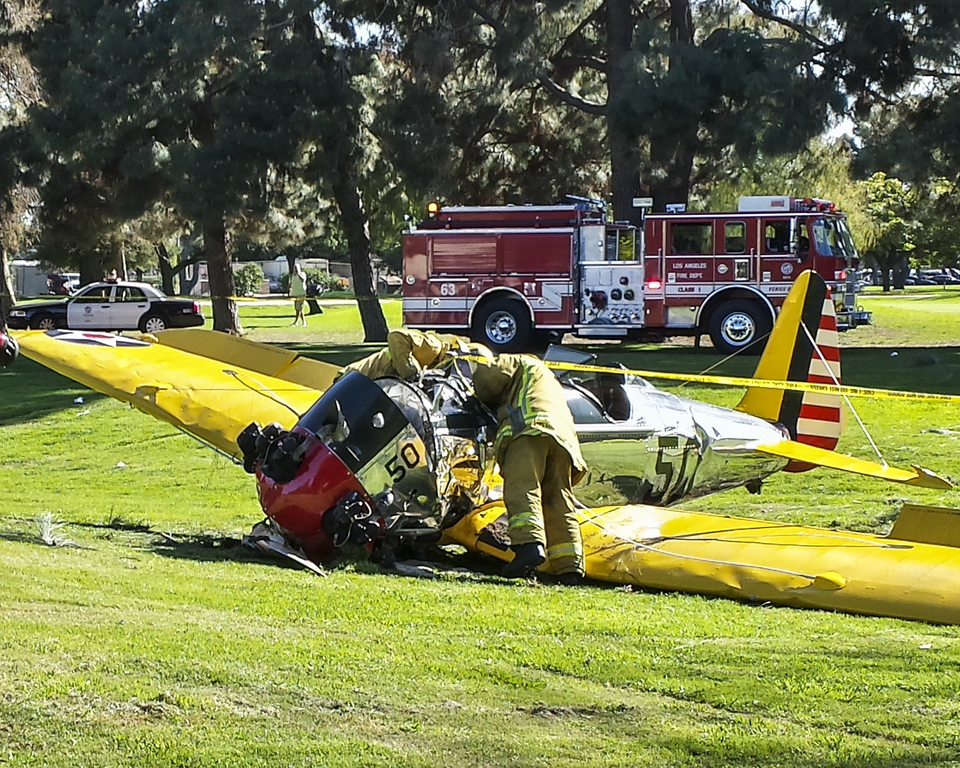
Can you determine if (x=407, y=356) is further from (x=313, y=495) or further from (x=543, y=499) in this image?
(x=543, y=499)

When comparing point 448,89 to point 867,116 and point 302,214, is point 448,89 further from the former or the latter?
point 867,116

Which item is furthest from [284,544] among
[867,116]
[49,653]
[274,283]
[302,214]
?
[274,283]

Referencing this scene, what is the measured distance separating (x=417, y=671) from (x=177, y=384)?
6345mm

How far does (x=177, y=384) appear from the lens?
36.1ft

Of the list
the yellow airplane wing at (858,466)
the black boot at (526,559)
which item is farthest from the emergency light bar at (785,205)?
the black boot at (526,559)

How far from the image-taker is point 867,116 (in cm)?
2722

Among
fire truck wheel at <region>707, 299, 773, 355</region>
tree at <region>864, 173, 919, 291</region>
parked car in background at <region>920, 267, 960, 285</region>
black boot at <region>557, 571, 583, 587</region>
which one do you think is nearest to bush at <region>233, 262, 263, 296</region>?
tree at <region>864, 173, 919, 291</region>

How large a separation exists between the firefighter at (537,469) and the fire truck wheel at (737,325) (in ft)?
62.0

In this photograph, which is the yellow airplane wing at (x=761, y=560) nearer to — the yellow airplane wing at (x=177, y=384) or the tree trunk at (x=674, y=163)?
the yellow airplane wing at (x=177, y=384)

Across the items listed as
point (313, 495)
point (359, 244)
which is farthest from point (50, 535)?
point (359, 244)

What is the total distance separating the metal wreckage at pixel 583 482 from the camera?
778cm

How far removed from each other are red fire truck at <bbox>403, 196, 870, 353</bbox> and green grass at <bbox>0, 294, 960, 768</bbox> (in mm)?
19320

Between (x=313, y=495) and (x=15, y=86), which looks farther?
(x=15, y=86)

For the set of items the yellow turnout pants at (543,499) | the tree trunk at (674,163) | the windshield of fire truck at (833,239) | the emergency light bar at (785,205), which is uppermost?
the tree trunk at (674,163)
